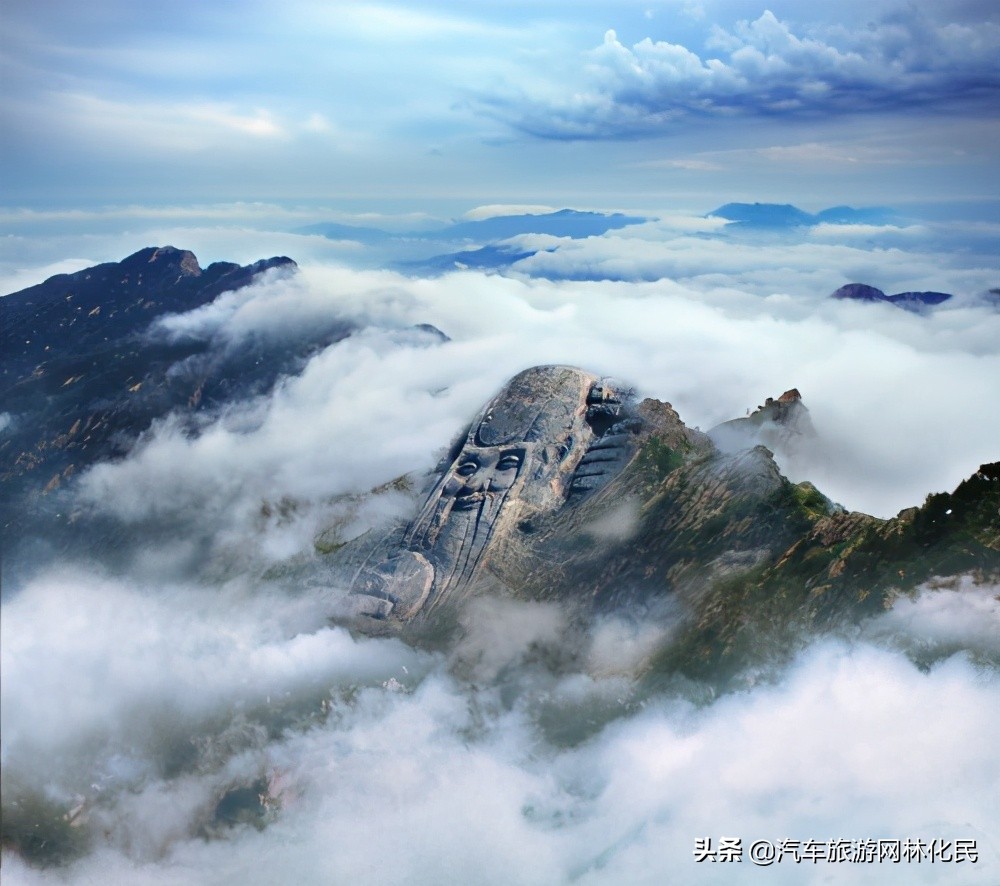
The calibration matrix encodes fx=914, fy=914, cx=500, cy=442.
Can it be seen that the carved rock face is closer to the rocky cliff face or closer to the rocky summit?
the rocky summit

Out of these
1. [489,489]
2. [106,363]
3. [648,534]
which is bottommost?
[648,534]

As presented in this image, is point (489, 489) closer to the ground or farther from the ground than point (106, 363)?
closer to the ground

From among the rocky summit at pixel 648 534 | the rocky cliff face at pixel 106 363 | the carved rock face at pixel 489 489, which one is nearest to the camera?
the rocky summit at pixel 648 534

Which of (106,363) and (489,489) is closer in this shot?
(489,489)

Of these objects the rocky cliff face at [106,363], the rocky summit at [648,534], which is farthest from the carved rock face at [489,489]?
the rocky cliff face at [106,363]

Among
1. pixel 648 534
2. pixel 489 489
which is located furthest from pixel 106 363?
pixel 648 534

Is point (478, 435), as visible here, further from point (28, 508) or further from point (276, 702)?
point (28, 508)

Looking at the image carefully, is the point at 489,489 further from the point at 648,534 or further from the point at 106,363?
the point at 106,363

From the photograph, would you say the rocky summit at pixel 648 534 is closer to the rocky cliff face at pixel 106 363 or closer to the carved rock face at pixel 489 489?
the carved rock face at pixel 489 489

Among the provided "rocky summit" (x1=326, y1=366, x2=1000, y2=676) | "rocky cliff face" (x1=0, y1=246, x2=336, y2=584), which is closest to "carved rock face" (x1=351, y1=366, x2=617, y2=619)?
"rocky summit" (x1=326, y1=366, x2=1000, y2=676)
